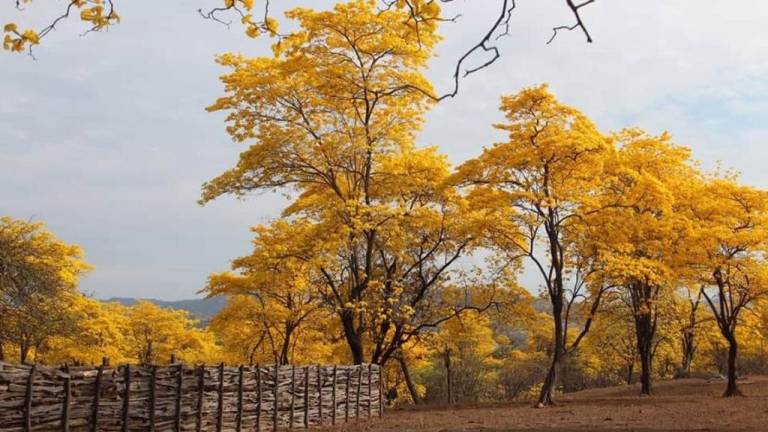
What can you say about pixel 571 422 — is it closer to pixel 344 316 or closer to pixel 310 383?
pixel 310 383

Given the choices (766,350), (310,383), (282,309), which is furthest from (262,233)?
(766,350)

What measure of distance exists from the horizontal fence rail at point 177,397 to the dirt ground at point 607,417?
1222 mm

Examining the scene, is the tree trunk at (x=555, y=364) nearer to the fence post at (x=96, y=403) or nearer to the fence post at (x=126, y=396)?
the fence post at (x=126, y=396)

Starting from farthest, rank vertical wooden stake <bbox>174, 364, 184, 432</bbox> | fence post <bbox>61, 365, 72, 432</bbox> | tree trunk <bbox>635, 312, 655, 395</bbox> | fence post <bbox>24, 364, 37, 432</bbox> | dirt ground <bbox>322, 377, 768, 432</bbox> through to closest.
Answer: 1. tree trunk <bbox>635, 312, 655, 395</bbox>
2. dirt ground <bbox>322, 377, 768, 432</bbox>
3. vertical wooden stake <bbox>174, 364, 184, 432</bbox>
4. fence post <bbox>61, 365, 72, 432</bbox>
5. fence post <bbox>24, 364, 37, 432</bbox>

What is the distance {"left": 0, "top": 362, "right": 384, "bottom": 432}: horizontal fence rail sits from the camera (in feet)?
34.8

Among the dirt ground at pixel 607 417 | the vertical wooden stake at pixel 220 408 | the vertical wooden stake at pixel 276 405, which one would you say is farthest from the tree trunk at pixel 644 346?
the vertical wooden stake at pixel 220 408

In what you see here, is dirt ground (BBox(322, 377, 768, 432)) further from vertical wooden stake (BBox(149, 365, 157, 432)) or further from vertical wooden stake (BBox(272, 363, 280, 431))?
vertical wooden stake (BBox(149, 365, 157, 432))

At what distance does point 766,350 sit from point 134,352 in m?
45.8

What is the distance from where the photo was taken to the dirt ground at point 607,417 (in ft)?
46.3

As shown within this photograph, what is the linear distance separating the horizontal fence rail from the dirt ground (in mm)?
1222

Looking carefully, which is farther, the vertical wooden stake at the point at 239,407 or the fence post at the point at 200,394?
the vertical wooden stake at the point at 239,407

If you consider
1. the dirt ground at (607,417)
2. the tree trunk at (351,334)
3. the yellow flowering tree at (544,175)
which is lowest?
the dirt ground at (607,417)

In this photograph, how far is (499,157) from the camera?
2033cm

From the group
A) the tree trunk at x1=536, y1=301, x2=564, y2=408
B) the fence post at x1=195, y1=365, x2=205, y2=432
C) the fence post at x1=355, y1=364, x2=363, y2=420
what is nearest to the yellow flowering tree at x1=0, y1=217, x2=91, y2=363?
the fence post at x1=195, y1=365, x2=205, y2=432
